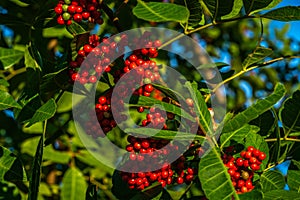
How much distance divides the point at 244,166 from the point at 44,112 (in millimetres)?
454

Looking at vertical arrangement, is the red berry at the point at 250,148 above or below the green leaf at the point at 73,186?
above

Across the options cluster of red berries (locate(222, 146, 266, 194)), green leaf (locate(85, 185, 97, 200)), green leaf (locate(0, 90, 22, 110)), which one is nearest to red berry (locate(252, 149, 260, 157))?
cluster of red berries (locate(222, 146, 266, 194))

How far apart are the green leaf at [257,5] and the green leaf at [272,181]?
36 centimetres

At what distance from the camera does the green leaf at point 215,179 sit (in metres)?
1.04

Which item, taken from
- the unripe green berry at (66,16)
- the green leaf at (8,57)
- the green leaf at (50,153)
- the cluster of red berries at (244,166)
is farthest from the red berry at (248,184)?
the green leaf at (50,153)

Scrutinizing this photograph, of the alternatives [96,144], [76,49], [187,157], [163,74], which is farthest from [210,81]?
[96,144]

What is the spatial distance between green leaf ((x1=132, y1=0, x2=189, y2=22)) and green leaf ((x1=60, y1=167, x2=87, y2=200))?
3.27 ft

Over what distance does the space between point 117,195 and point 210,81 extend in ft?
1.23

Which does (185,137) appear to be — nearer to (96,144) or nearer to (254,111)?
(254,111)

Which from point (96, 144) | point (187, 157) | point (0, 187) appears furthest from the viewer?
point (96, 144)

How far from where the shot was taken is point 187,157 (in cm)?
126

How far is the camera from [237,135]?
1173mm

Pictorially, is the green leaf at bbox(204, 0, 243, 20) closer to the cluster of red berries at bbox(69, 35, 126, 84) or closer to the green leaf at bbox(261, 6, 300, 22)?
the green leaf at bbox(261, 6, 300, 22)

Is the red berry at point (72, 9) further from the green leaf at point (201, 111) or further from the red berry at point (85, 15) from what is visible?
the green leaf at point (201, 111)
